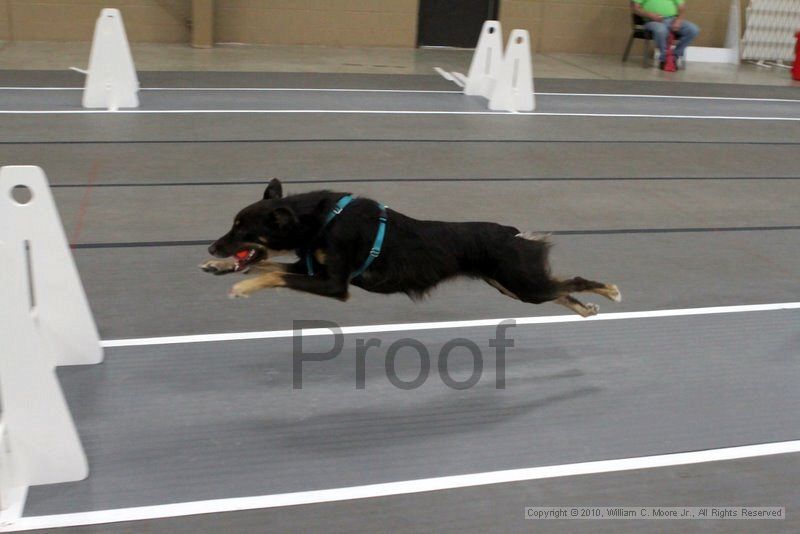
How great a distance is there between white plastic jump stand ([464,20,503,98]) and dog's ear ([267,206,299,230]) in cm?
682

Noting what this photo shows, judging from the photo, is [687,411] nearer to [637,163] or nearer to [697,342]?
[697,342]

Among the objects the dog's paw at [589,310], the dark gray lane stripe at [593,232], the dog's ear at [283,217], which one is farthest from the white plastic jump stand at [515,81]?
the dog's ear at [283,217]

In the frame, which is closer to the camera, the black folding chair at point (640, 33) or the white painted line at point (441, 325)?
the white painted line at point (441, 325)

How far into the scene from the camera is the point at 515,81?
9.34 metres

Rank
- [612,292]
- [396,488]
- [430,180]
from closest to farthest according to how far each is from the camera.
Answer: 1. [396,488]
2. [612,292]
3. [430,180]

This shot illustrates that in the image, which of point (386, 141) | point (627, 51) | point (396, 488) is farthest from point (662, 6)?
point (396, 488)

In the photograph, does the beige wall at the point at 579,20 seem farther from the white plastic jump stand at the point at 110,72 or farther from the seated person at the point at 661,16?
the white plastic jump stand at the point at 110,72

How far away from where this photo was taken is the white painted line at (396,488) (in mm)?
2553

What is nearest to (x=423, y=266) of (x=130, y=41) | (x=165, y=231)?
(x=165, y=231)

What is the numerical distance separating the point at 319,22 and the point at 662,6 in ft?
18.1

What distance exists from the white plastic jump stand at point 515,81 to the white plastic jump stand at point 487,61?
15.7 inches

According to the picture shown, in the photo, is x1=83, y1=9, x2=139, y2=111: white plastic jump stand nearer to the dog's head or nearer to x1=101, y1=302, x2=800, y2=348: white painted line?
x1=101, y1=302, x2=800, y2=348: white painted line

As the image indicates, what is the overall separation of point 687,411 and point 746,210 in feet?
11.2

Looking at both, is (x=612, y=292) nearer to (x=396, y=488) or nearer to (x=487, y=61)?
(x=396, y=488)
